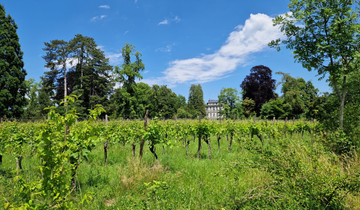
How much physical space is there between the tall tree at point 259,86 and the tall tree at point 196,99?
21.4m

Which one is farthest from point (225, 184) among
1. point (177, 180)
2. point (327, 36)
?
point (327, 36)

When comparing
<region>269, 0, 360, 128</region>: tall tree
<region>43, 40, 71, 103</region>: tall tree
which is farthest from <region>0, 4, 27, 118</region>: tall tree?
<region>269, 0, 360, 128</region>: tall tree

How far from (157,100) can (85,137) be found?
1984 inches

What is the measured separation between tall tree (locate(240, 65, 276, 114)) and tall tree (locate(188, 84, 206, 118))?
70.3ft

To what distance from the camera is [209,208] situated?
3.32m

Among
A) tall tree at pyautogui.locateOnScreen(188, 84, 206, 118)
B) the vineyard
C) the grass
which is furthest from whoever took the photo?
tall tree at pyautogui.locateOnScreen(188, 84, 206, 118)

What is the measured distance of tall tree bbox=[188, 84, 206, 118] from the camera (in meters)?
64.9

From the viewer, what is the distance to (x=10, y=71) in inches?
880

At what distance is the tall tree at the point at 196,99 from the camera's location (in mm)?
64938

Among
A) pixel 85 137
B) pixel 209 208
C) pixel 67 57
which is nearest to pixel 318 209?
pixel 209 208

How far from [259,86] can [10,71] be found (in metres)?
43.8

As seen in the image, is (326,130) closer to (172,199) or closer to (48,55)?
(172,199)

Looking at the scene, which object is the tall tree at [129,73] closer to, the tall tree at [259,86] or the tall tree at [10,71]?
the tall tree at [10,71]

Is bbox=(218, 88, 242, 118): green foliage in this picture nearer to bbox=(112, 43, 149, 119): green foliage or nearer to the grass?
bbox=(112, 43, 149, 119): green foliage
